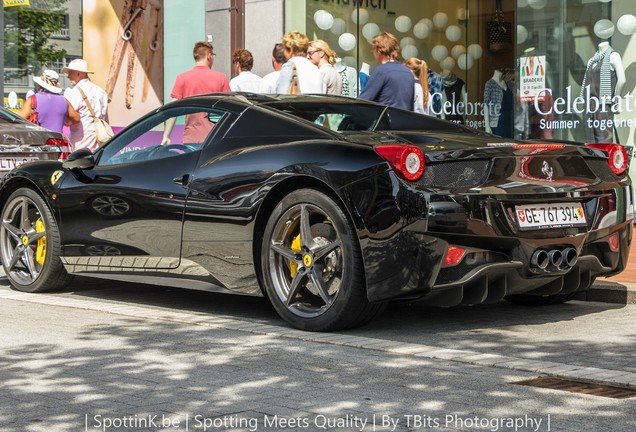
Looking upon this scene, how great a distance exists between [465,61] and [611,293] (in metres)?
8.02

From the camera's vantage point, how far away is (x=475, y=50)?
53.2 ft

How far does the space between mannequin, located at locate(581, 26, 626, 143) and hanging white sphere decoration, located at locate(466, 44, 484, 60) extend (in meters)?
1.95

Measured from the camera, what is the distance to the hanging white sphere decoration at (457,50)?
16.4m

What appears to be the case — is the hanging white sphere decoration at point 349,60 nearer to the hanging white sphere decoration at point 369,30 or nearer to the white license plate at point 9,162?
the hanging white sphere decoration at point 369,30

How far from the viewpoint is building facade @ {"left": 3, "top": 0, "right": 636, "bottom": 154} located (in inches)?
567

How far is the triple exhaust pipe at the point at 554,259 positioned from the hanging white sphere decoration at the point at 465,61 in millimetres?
9187

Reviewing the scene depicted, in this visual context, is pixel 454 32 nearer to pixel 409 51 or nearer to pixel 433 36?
pixel 433 36

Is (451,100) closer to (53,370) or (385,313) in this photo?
(385,313)

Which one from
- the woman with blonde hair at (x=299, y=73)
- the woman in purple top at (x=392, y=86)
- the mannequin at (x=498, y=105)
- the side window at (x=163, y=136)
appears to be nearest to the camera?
the side window at (x=163, y=136)

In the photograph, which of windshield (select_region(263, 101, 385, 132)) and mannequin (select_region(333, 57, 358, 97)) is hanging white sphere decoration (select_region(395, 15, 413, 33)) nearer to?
mannequin (select_region(333, 57, 358, 97))

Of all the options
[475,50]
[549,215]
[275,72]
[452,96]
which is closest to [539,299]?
[549,215]

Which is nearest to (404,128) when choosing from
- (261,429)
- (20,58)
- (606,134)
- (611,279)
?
(611,279)

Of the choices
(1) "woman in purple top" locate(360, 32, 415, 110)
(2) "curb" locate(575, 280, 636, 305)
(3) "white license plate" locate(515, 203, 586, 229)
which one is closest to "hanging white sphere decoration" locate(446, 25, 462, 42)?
(1) "woman in purple top" locate(360, 32, 415, 110)

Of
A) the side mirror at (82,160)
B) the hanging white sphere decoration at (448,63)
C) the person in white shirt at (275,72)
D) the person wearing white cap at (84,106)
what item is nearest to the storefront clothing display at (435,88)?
the hanging white sphere decoration at (448,63)
